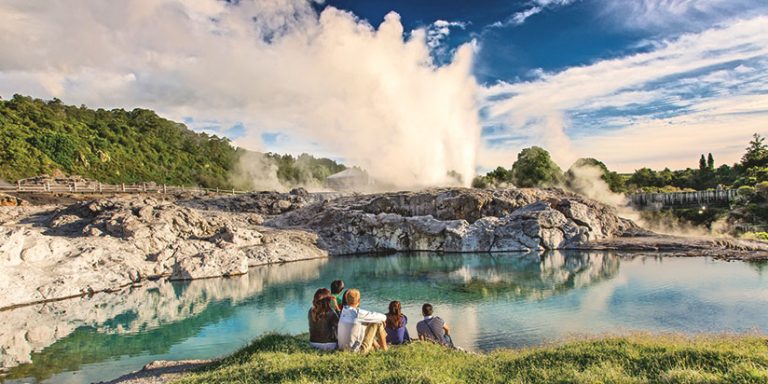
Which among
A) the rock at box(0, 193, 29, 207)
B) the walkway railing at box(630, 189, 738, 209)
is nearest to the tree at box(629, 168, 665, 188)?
the walkway railing at box(630, 189, 738, 209)

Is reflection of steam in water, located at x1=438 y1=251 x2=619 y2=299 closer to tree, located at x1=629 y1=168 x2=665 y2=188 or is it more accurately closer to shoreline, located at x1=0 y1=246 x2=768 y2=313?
shoreline, located at x1=0 y1=246 x2=768 y2=313

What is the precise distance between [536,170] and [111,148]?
239ft

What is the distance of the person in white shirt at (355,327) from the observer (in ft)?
31.3

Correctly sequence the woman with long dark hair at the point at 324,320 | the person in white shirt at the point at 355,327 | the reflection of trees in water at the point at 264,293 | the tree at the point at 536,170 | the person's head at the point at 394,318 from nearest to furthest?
the person in white shirt at the point at 355,327 < the woman with long dark hair at the point at 324,320 < the person's head at the point at 394,318 < the reflection of trees in water at the point at 264,293 < the tree at the point at 536,170

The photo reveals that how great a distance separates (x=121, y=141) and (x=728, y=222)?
93561 mm

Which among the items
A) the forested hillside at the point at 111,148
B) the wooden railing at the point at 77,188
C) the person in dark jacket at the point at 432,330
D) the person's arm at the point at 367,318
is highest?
the forested hillside at the point at 111,148

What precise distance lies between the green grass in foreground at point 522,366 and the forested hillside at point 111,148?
64.5 m

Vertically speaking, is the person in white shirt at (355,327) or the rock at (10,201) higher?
the rock at (10,201)

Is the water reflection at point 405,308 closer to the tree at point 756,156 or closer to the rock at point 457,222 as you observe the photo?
the rock at point 457,222

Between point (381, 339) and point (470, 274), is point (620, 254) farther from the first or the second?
point (381, 339)

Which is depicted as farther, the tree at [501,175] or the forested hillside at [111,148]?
the tree at [501,175]

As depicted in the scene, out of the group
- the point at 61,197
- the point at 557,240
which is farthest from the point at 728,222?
the point at 61,197

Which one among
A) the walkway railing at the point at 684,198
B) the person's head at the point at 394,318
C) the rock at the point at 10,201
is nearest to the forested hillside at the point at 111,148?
the rock at the point at 10,201

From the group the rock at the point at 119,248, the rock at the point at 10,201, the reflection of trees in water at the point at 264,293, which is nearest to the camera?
the reflection of trees in water at the point at 264,293
